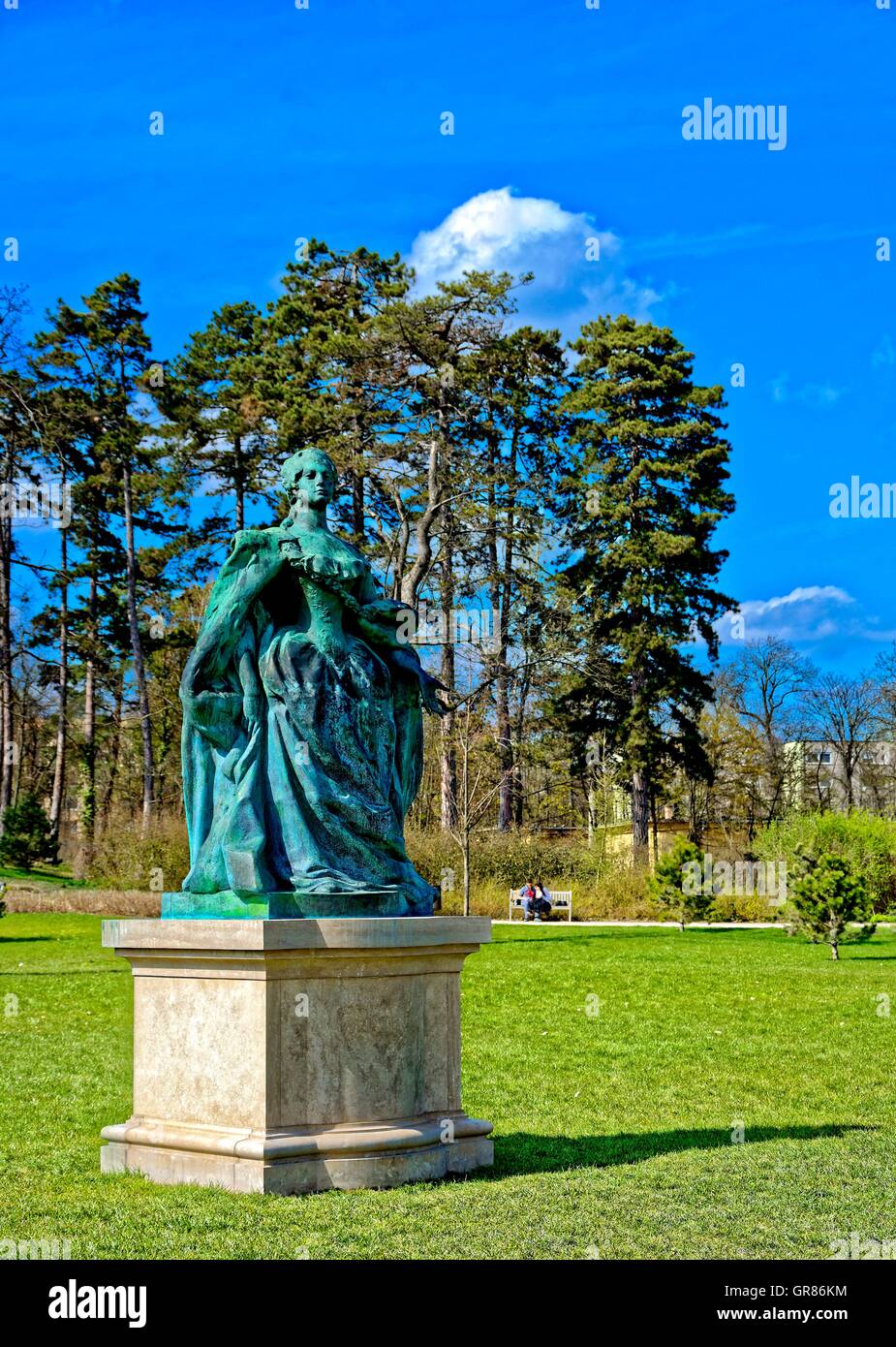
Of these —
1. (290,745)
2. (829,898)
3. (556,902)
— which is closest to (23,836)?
(556,902)

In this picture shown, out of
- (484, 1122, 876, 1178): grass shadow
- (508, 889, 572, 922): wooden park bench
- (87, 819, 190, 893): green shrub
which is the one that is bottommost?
(484, 1122, 876, 1178): grass shadow

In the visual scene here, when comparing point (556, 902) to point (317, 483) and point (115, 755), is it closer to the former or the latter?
point (115, 755)

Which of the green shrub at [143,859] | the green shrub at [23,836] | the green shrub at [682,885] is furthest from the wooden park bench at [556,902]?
the green shrub at [23,836]

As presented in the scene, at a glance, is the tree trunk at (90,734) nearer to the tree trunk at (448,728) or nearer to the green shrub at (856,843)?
the tree trunk at (448,728)

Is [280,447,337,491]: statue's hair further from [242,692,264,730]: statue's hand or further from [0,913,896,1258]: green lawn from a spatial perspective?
[0,913,896,1258]: green lawn

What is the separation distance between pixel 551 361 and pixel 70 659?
18.1 meters

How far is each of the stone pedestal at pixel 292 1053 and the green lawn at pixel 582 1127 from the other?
0.21 meters

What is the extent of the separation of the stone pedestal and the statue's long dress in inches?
14.6

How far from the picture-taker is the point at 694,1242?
20.7ft

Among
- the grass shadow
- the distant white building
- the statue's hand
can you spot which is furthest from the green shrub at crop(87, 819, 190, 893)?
the distant white building

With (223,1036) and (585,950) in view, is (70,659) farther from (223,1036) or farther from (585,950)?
(223,1036)

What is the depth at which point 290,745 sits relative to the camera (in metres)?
7.93

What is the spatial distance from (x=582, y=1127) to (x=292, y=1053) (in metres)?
3.11

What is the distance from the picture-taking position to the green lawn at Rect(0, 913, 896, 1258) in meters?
6.39
